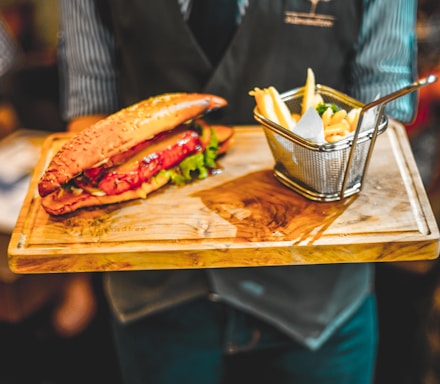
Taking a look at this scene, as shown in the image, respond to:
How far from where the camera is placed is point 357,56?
183 cm

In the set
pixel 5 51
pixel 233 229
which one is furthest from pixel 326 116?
pixel 5 51

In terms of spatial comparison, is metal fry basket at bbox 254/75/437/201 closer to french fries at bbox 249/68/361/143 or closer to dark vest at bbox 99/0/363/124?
french fries at bbox 249/68/361/143

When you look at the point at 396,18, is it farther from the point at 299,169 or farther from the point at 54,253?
the point at 54,253

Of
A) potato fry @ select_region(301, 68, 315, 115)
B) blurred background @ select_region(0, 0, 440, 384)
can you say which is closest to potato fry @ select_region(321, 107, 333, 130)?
potato fry @ select_region(301, 68, 315, 115)

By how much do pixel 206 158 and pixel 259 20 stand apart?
46cm

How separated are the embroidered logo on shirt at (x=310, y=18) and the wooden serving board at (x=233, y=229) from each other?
1.65ft

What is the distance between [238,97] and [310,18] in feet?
1.02

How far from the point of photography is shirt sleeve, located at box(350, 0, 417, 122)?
1.75 meters

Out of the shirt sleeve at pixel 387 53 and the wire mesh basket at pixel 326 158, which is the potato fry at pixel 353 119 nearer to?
the wire mesh basket at pixel 326 158

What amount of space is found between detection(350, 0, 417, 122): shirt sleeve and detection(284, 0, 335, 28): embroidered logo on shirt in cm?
11

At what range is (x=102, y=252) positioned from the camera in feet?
4.22

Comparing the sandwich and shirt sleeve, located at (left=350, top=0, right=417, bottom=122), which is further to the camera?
shirt sleeve, located at (left=350, top=0, right=417, bottom=122)

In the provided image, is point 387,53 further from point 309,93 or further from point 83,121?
point 83,121

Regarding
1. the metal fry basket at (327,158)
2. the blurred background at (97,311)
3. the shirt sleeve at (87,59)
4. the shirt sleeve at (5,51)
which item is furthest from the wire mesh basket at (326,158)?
the shirt sleeve at (5,51)
